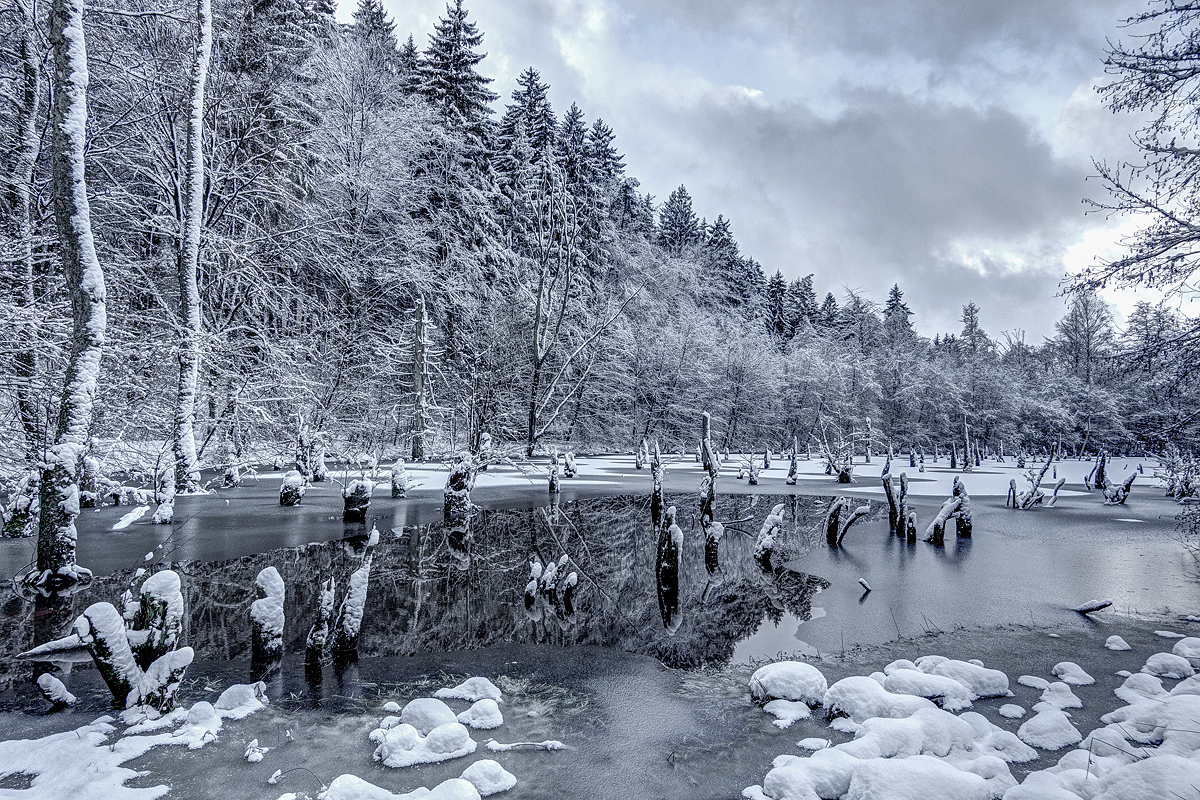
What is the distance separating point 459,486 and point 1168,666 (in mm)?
10873

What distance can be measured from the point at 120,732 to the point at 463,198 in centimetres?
2431

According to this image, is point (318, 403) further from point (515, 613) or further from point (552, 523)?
point (515, 613)

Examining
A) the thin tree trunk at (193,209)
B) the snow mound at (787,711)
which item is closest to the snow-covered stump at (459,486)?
the thin tree trunk at (193,209)

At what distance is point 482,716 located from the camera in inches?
164

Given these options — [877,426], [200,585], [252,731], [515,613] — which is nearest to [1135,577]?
[515,613]

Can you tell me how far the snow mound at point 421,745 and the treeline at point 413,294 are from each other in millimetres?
6650

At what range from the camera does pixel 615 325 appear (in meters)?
32.2

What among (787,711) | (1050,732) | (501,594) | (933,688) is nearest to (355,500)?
(501,594)

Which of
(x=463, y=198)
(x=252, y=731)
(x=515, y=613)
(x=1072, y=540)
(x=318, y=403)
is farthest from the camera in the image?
(x=463, y=198)

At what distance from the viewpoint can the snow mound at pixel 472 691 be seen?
14.8 feet

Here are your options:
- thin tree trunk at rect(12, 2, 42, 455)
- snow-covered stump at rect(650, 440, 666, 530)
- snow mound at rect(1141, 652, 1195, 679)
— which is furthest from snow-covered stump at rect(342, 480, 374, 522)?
snow mound at rect(1141, 652, 1195, 679)

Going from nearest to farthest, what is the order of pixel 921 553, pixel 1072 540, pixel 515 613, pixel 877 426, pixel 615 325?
pixel 515 613, pixel 921 553, pixel 1072 540, pixel 615 325, pixel 877 426

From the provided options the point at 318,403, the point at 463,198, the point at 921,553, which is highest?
the point at 463,198

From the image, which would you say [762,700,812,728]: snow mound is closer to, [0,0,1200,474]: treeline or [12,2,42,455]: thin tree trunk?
[0,0,1200,474]: treeline
